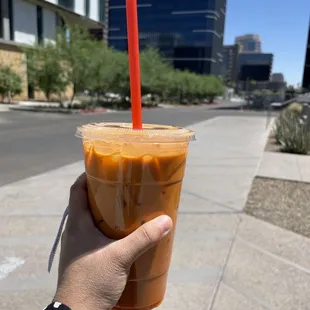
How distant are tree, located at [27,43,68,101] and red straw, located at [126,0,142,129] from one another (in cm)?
2415

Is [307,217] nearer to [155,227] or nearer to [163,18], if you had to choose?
[155,227]

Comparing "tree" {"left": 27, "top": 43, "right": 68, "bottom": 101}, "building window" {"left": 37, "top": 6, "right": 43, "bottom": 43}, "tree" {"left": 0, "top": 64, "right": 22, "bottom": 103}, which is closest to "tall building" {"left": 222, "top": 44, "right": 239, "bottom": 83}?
"building window" {"left": 37, "top": 6, "right": 43, "bottom": 43}

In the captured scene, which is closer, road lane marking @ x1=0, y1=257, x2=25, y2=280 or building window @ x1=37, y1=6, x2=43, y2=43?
road lane marking @ x1=0, y1=257, x2=25, y2=280

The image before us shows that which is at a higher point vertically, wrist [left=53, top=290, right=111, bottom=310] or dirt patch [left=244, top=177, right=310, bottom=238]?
wrist [left=53, top=290, right=111, bottom=310]

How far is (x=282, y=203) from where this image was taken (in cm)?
498

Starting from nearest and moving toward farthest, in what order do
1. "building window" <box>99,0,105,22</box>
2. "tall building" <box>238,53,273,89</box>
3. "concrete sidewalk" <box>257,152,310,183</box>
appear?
"concrete sidewalk" <box>257,152,310,183</box> < "building window" <box>99,0,105,22</box> < "tall building" <box>238,53,273,89</box>

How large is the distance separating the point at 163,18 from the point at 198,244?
102079mm

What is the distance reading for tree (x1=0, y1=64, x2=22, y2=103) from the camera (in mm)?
27328

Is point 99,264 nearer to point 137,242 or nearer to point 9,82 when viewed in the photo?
point 137,242

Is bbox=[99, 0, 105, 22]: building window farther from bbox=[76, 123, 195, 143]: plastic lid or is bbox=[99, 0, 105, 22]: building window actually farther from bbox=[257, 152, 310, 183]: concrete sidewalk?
bbox=[76, 123, 195, 143]: plastic lid

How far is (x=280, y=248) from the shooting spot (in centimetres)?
350

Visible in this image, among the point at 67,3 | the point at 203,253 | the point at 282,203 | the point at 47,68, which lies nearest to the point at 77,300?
the point at 203,253

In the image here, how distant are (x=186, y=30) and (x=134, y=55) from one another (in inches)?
4215

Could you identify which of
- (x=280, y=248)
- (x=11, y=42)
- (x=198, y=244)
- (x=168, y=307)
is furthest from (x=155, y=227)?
(x=11, y=42)
